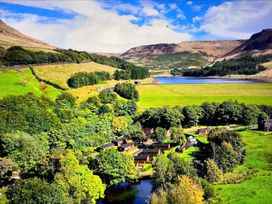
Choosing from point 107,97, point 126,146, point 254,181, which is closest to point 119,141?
point 126,146

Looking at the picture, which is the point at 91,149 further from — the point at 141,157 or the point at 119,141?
the point at 119,141

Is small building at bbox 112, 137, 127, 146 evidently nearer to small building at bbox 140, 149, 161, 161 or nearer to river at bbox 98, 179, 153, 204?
small building at bbox 140, 149, 161, 161

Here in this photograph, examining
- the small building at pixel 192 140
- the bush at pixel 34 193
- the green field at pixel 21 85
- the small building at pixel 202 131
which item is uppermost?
the green field at pixel 21 85

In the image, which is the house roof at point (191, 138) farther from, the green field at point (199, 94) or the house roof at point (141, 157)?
the green field at point (199, 94)

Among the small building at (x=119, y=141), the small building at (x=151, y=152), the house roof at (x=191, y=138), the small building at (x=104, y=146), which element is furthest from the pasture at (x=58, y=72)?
the small building at (x=151, y=152)

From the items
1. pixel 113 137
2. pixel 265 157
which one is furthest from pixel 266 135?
pixel 113 137

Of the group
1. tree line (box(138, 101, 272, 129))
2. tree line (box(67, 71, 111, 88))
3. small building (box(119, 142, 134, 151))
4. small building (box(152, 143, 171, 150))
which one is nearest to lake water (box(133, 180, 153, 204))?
small building (box(119, 142, 134, 151))
